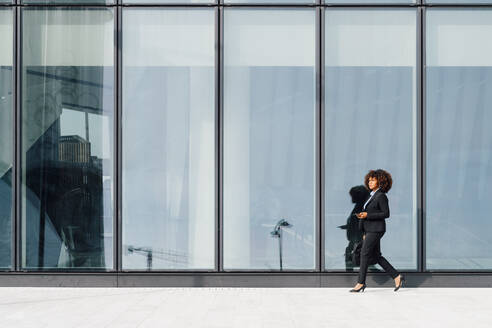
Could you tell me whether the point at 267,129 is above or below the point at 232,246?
above

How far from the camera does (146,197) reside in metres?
10.1

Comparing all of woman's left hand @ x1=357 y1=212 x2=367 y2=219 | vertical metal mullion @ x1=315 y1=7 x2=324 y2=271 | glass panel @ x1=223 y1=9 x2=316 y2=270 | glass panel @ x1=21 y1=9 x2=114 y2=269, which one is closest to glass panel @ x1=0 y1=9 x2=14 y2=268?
glass panel @ x1=21 y1=9 x2=114 y2=269

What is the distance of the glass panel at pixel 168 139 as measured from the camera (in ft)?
33.1

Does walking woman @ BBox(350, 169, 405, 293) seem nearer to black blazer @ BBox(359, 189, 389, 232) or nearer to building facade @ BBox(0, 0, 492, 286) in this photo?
black blazer @ BBox(359, 189, 389, 232)

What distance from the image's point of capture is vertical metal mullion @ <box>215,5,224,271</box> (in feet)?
33.0

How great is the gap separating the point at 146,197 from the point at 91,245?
127 cm

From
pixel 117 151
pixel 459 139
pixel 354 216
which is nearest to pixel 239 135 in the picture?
pixel 117 151

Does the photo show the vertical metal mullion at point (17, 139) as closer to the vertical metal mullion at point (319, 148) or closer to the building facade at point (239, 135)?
the building facade at point (239, 135)

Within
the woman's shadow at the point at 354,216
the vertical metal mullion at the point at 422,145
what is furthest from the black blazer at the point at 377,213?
the vertical metal mullion at the point at 422,145

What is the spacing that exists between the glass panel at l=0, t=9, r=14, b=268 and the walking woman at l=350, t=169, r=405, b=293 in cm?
604

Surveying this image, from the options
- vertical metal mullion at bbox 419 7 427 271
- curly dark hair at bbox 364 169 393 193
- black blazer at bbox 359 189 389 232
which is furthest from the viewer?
vertical metal mullion at bbox 419 7 427 271
